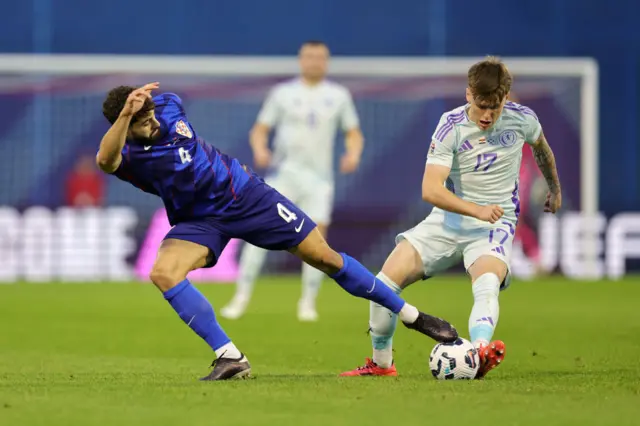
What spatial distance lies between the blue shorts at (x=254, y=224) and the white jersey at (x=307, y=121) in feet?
18.5

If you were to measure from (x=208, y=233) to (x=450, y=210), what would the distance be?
1.28m

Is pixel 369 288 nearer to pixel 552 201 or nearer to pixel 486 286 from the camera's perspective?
pixel 486 286

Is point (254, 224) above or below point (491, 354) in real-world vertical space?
above

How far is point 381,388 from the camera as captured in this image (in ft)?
22.2

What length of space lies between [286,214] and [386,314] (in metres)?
0.78

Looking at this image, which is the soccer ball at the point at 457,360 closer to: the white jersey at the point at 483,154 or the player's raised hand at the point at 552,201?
the white jersey at the point at 483,154

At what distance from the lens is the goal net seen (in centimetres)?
1889

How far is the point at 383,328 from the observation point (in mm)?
7723

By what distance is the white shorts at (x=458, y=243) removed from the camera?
769 centimetres

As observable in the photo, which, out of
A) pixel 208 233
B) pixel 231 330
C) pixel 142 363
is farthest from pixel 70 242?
pixel 208 233

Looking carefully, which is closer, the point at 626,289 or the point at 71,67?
the point at 626,289

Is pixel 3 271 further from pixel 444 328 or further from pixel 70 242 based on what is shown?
pixel 444 328

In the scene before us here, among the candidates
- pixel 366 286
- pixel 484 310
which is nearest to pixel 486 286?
pixel 484 310

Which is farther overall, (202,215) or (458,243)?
(458,243)
